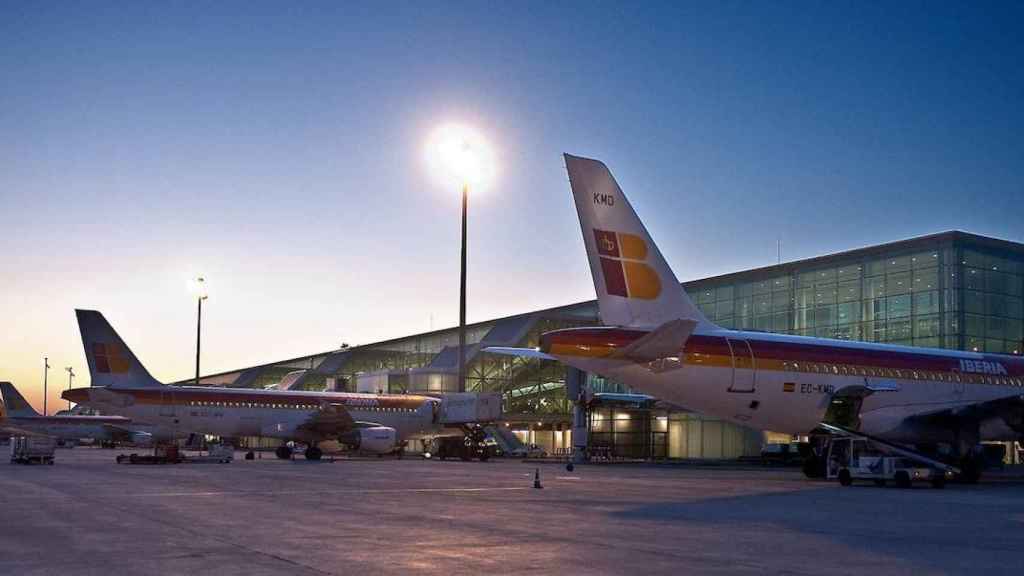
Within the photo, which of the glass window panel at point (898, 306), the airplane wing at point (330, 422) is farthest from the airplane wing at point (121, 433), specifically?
the glass window panel at point (898, 306)

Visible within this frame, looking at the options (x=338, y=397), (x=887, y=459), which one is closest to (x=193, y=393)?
(x=338, y=397)

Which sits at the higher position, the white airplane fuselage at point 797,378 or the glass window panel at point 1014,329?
the glass window panel at point 1014,329

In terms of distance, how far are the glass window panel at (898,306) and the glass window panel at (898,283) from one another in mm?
327

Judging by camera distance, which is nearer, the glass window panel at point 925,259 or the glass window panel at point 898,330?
the glass window panel at point 925,259

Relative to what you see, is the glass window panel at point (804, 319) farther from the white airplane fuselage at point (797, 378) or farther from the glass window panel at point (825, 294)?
the white airplane fuselage at point (797, 378)

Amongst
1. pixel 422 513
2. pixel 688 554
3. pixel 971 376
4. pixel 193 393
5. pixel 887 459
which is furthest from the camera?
pixel 193 393

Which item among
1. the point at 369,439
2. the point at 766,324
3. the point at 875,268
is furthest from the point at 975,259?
the point at 369,439

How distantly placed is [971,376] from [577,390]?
2581cm

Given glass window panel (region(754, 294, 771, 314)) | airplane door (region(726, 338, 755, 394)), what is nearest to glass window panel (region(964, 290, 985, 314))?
glass window panel (region(754, 294, 771, 314))

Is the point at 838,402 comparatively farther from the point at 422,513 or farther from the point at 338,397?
the point at 338,397

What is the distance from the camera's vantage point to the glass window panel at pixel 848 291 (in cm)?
5519

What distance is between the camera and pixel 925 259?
51.5 meters

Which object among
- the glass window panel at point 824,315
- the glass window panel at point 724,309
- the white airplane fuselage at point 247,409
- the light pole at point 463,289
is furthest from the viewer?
the glass window panel at point 724,309

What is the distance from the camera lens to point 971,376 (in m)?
34.2
